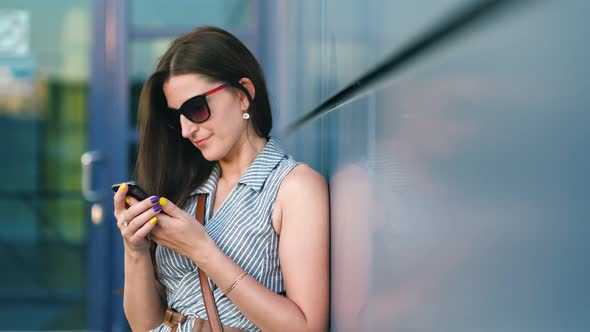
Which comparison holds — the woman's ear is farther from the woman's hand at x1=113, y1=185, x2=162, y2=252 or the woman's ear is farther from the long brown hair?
the woman's hand at x1=113, y1=185, x2=162, y2=252

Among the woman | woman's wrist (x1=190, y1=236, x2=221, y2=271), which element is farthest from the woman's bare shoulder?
woman's wrist (x1=190, y1=236, x2=221, y2=271)

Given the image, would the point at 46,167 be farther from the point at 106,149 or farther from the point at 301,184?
the point at 301,184

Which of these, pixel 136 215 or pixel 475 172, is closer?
pixel 475 172

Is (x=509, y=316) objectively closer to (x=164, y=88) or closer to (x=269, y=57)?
(x=164, y=88)

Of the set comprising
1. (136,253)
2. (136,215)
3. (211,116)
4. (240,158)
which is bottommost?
(136,253)

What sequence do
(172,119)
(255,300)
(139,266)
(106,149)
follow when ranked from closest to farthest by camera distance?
(255,300) < (139,266) < (172,119) < (106,149)

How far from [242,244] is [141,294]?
1.10ft

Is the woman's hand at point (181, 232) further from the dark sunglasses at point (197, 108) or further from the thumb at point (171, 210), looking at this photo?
the dark sunglasses at point (197, 108)

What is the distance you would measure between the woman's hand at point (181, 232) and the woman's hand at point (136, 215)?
17 millimetres

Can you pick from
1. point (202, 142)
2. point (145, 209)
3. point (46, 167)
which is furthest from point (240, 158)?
point (46, 167)

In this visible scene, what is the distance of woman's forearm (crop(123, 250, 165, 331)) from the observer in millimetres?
1611

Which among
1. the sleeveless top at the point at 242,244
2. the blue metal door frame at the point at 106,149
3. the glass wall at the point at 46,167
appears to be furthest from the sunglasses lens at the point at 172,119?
the glass wall at the point at 46,167

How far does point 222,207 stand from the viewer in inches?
62.3

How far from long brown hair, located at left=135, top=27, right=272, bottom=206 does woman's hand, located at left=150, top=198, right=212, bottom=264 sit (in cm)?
27
